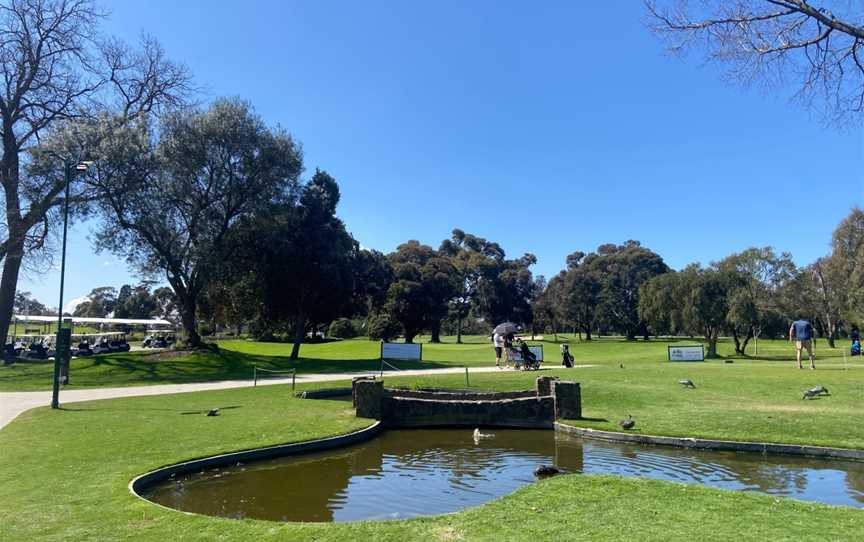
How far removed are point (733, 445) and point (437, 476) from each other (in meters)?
6.50

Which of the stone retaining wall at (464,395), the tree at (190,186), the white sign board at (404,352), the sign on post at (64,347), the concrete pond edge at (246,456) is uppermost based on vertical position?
the tree at (190,186)

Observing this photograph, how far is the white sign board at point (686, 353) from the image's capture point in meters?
34.5

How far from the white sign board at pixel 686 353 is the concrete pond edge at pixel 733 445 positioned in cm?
2318

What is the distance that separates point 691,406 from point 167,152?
3100cm

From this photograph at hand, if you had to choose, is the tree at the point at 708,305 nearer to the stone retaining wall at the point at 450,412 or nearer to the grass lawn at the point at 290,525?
the grass lawn at the point at 290,525

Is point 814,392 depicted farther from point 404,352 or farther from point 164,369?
point 164,369

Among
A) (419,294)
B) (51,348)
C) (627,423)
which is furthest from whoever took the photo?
(419,294)

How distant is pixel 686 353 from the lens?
34.8m

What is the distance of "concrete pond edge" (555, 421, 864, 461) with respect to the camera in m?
11.4

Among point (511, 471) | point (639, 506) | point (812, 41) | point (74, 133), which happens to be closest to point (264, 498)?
point (511, 471)

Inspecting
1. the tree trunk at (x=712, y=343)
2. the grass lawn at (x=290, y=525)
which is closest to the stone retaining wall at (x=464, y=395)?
the grass lawn at (x=290, y=525)

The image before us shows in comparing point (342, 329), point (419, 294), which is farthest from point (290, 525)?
point (342, 329)

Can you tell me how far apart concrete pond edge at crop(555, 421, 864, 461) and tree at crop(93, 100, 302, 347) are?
90.4 feet

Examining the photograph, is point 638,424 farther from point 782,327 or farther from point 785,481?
point 782,327
